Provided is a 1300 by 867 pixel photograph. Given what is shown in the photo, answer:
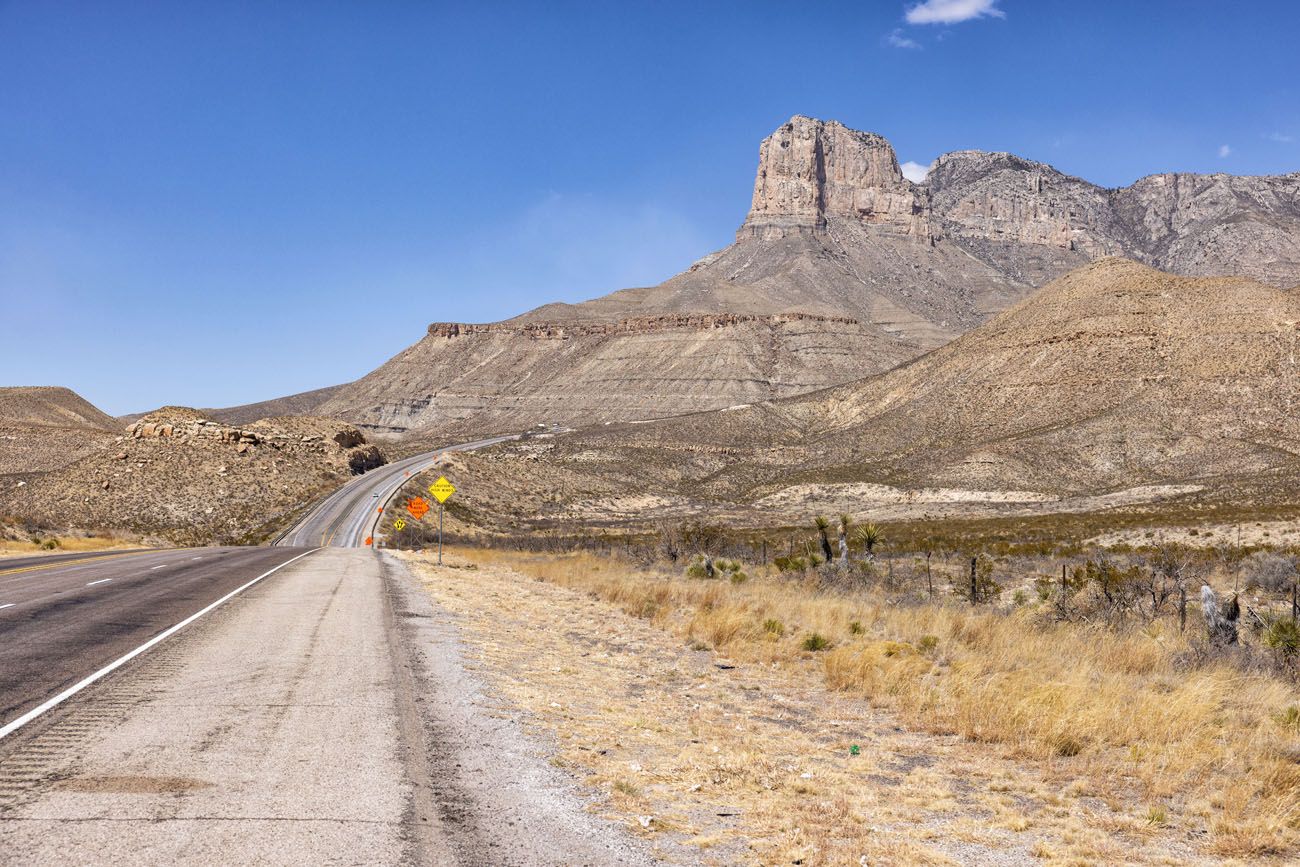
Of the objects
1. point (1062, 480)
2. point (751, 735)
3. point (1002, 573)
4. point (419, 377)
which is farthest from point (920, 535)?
point (419, 377)

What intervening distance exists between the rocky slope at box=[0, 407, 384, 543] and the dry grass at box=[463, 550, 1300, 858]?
4852 centimetres

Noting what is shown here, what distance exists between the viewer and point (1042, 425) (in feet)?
287

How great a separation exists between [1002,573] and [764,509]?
4974 cm

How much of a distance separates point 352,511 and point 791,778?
57687 millimetres

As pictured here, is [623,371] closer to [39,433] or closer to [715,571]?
[39,433]

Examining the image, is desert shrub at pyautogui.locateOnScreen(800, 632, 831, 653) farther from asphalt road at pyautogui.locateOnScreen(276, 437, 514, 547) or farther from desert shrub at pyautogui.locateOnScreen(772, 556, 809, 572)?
asphalt road at pyautogui.locateOnScreen(276, 437, 514, 547)

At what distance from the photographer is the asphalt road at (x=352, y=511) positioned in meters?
50.5

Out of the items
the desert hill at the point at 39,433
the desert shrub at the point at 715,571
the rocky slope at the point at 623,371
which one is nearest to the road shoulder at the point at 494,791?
the desert shrub at the point at 715,571

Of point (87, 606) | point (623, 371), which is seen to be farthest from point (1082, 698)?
point (623, 371)

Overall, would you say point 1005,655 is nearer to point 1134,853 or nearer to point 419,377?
point 1134,853

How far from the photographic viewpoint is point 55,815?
5.71 m

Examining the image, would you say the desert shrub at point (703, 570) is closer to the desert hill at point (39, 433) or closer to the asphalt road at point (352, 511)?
the asphalt road at point (352, 511)

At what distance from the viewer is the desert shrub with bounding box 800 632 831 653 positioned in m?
13.7

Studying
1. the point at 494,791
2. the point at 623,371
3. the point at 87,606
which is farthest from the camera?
the point at 623,371
